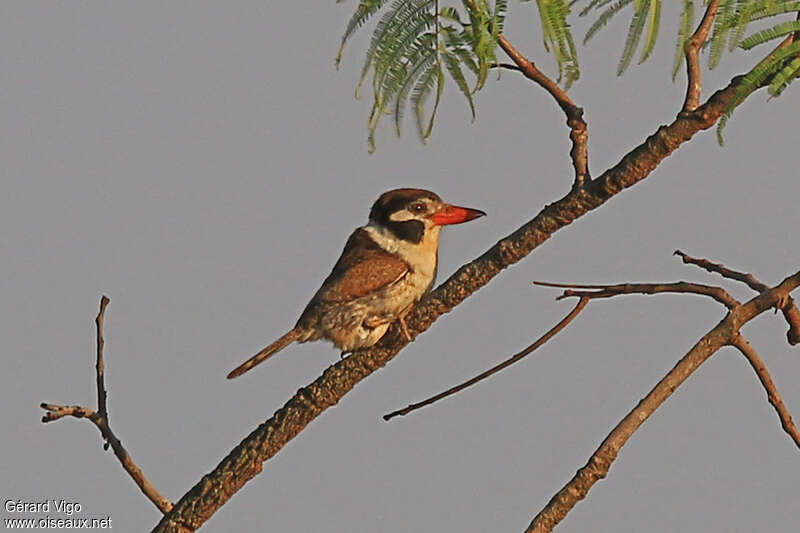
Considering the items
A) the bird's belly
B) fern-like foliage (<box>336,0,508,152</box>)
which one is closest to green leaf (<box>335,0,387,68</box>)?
fern-like foliage (<box>336,0,508,152</box>)

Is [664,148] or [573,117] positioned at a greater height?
[573,117]

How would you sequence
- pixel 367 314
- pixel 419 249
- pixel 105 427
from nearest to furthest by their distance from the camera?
pixel 105 427 < pixel 367 314 < pixel 419 249

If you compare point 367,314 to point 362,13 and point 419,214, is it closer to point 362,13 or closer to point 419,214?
point 419,214

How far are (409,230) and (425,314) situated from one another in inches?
81.3

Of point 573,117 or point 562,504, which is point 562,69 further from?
point 562,504

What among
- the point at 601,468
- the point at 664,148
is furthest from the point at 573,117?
the point at 601,468

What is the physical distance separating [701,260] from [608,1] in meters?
1.31

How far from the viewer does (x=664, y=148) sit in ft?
14.5

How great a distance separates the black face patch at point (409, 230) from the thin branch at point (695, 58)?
8.93 feet

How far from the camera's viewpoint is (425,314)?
16.5 feet

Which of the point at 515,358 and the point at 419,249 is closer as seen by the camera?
the point at 515,358

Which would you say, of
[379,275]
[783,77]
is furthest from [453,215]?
[783,77]

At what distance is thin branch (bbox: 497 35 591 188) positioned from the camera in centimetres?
457

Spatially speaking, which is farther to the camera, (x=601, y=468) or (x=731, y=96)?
(x=601, y=468)
